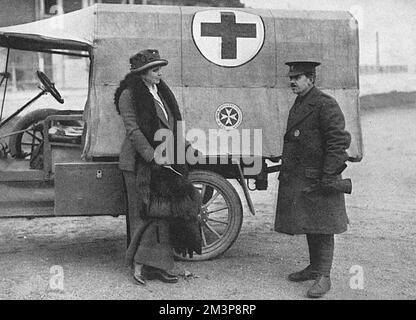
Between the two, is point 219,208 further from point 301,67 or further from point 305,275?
point 301,67

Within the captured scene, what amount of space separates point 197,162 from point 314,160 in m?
1.15

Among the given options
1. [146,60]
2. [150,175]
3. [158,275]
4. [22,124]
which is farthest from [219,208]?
[22,124]

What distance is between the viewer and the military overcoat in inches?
184

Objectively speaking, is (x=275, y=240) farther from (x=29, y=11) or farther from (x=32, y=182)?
(x=29, y=11)

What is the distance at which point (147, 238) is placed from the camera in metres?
5.07

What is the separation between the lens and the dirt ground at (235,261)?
16.0 feet

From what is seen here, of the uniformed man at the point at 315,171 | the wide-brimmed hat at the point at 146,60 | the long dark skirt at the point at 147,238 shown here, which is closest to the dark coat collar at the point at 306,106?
the uniformed man at the point at 315,171

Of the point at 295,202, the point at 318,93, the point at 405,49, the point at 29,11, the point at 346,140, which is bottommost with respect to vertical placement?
the point at 295,202

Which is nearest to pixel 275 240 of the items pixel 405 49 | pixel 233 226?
pixel 233 226

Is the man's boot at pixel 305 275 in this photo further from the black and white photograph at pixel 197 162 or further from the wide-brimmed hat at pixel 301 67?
the wide-brimmed hat at pixel 301 67

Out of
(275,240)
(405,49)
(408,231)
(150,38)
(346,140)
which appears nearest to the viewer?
(346,140)

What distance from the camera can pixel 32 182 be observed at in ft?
18.8

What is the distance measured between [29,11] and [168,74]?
1382cm

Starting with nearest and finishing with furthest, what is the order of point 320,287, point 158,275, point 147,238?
point 320,287, point 147,238, point 158,275
